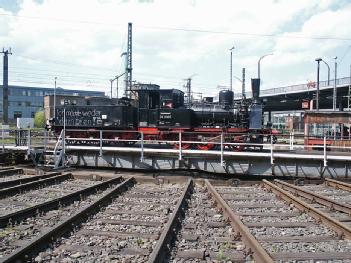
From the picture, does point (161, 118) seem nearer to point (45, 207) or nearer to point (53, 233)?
point (45, 207)

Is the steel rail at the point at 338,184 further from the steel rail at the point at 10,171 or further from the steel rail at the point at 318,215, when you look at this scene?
the steel rail at the point at 10,171

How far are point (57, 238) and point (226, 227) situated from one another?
2.98m

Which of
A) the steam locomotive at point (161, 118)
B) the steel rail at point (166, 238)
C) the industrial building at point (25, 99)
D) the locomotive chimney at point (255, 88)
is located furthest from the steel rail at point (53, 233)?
the industrial building at point (25, 99)

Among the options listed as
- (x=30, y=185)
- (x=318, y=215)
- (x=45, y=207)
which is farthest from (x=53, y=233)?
(x=30, y=185)

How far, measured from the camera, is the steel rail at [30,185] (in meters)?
10.4

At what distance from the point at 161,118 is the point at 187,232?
14069 millimetres

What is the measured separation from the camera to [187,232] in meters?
7.01

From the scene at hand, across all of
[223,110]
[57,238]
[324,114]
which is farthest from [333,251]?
[324,114]

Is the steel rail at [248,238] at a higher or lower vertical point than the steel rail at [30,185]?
higher

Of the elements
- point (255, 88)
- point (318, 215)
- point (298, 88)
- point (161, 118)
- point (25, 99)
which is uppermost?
point (25, 99)

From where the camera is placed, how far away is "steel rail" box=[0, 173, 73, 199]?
34.0 ft

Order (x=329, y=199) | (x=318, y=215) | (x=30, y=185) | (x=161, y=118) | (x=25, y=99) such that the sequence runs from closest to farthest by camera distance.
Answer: (x=318, y=215) < (x=329, y=199) < (x=30, y=185) < (x=161, y=118) < (x=25, y=99)

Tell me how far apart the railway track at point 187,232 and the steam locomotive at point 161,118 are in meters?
10.1

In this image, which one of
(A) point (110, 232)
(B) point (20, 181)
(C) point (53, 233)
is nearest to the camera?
(C) point (53, 233)
